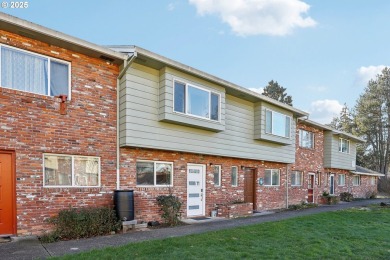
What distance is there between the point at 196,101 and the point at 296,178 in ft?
34.4

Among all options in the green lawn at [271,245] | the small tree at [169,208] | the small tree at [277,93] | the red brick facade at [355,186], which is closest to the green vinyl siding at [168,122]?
the small tree at [169,208]

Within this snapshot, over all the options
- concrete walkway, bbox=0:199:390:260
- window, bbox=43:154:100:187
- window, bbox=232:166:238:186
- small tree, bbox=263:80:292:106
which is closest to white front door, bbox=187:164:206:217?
window, bbox=232:166:238:186

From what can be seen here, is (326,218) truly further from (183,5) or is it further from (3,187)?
(3,187)

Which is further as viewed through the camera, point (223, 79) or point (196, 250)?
point (223, 79)

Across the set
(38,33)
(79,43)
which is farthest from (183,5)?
(38,33)

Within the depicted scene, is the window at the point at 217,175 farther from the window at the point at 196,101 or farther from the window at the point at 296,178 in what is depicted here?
the window at the point at 296,178

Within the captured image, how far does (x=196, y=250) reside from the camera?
21.1 feet

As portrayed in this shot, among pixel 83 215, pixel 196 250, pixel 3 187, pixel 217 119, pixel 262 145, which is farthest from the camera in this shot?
pixel 262 145

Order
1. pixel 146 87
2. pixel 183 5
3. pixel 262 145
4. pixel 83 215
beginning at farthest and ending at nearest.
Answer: pixel 262 145 → pixel 183 5 → pixel 146 87 → pixel 83 215

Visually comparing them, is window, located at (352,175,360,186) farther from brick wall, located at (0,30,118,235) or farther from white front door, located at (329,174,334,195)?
brick wall, located at (0,30,118,235)

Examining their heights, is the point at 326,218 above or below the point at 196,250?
below

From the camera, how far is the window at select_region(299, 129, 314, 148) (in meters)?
18.8

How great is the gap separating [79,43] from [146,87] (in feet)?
8.28

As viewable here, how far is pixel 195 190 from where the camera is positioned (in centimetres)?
1183
